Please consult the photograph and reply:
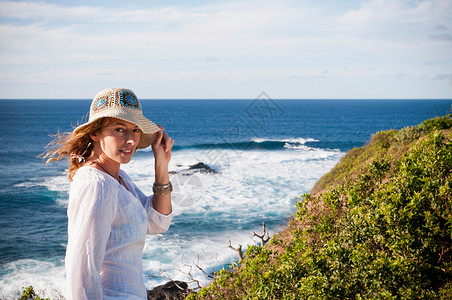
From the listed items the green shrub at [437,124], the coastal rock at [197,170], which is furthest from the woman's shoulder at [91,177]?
the coastal rock at [197,170]

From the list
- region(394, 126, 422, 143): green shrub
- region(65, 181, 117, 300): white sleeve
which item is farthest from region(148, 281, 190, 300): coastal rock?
region(394, 126, 422, 143): green shrub

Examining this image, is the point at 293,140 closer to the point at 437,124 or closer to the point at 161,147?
the point at 437,124

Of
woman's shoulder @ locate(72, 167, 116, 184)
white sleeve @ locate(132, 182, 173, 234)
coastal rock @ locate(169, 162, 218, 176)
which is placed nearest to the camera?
woman's shoulder @ locate(72, 167, 116, 184)

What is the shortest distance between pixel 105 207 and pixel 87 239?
17cm

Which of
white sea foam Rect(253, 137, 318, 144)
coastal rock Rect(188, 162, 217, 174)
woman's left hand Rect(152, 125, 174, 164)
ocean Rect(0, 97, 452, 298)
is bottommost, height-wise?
ocean Rect(0, 97, 452, 298)

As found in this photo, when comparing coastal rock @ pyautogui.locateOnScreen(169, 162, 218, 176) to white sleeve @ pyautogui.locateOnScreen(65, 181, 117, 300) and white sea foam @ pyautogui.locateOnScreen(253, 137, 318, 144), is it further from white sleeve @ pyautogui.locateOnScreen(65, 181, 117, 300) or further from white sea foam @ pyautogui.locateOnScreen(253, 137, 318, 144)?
white sleeve @ pyautogui.locateOnScreen(65, 181, 117, 300)

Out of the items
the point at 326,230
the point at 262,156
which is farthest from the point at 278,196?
the point at 326,230

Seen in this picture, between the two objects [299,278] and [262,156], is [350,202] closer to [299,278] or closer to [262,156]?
[299,278]

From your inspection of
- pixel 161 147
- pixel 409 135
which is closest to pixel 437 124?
pixel 409 135

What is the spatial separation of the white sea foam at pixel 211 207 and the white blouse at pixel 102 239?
256 inches

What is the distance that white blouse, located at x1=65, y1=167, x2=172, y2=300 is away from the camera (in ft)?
5.31

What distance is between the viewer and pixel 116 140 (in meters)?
2.04

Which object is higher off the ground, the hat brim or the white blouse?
the hat brim

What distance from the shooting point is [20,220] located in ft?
72.6
